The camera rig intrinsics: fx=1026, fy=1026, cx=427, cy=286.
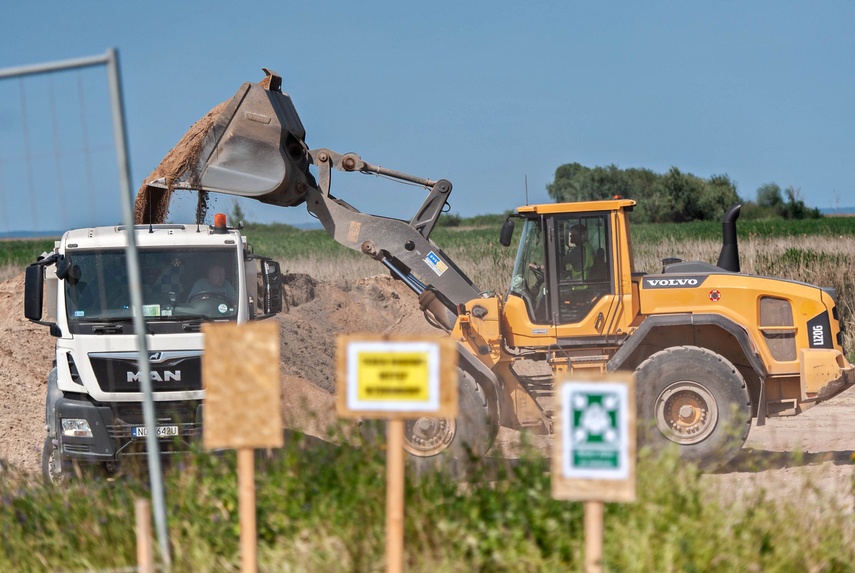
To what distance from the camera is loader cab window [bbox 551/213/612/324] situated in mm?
9914

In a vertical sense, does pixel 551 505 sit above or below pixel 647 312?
below

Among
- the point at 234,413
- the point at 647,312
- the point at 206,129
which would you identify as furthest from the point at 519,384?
the point at 234,413

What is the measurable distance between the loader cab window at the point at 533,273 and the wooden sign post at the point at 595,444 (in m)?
5.66

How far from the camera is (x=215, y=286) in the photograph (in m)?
9.77

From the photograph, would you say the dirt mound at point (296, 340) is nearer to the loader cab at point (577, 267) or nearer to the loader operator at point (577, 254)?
the loader cab at point (577, 267)

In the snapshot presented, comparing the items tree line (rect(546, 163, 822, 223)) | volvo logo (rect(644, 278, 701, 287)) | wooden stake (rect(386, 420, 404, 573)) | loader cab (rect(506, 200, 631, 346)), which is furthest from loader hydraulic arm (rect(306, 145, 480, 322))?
tree line (rect(546, 163, 822, 223))

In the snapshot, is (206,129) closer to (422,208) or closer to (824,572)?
(422,208)

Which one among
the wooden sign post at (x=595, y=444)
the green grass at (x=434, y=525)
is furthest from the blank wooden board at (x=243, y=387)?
the wooden sign post at (x=595, y=444)

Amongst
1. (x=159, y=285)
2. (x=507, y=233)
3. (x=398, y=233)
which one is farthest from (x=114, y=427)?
(x=507, y=233)

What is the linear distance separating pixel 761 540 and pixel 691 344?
5311 mm

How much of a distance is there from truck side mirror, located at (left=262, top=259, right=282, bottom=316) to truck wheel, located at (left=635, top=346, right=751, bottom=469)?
3534 millimetres

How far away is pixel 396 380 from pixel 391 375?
0.03 meters

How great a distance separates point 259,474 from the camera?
5895mm

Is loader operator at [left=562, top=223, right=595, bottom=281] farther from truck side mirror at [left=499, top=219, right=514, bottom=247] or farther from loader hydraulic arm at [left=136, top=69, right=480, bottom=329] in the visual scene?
loader hydraulic arm at [left=136, top=69, right=480, bottom=329]
